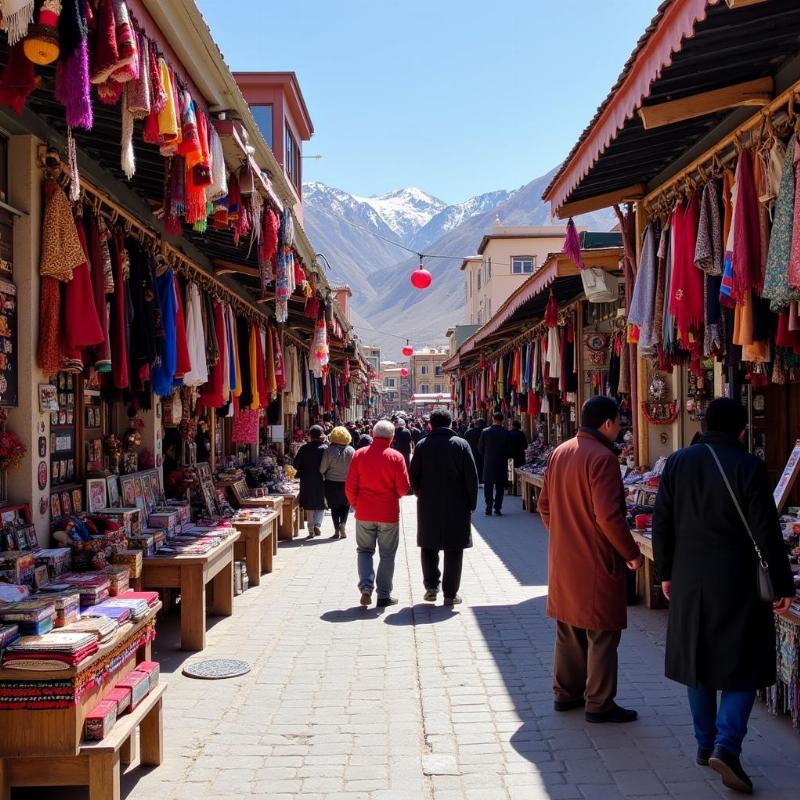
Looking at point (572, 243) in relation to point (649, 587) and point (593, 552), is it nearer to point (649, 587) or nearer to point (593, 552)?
point (649, 587)

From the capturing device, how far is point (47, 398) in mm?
5477

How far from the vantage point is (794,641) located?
15.4ft

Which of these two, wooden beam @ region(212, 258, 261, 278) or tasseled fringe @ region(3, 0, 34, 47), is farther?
wooden beam @ region(212, 258, 261, 278)

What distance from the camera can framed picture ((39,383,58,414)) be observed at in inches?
213

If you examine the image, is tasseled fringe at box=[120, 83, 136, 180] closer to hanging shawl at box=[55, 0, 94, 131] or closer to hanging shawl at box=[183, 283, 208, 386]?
hanging shawl at box=[55, 0, 94, 131]

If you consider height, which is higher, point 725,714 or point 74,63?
point 74,63

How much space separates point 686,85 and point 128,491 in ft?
17.6

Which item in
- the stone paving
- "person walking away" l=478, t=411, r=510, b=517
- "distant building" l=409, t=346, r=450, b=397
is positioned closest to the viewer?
the stone paving

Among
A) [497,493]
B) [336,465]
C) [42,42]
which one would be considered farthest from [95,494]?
[497,493]

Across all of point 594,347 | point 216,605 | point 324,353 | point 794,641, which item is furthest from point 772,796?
point 324,353

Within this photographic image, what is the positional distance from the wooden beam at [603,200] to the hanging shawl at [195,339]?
3706mm

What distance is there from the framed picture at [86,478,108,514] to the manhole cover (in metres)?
1.39

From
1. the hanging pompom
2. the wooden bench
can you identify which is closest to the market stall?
the hanging pompom

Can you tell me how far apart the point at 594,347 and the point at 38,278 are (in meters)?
8.93
